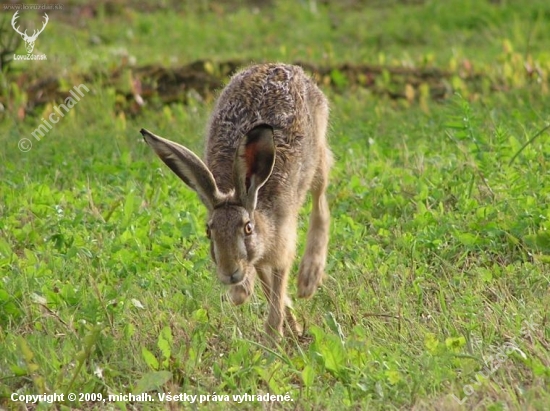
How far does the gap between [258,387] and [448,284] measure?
1501mm

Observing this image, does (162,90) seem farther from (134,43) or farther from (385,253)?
(385,253)

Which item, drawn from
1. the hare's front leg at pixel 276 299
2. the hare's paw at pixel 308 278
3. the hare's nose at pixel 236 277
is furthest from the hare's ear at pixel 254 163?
the hare's paw at pixel 308 278

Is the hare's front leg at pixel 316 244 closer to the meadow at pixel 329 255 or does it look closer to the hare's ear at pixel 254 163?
the meadow at pixel 329 255

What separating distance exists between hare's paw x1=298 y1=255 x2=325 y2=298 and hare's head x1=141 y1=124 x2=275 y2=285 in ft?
1.99

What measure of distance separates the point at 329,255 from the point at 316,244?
13 centimetres

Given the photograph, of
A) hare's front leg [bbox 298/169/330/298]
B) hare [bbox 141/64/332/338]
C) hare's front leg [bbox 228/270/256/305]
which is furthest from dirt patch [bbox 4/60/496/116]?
hare's front leg [bbox 228/270/256/305]

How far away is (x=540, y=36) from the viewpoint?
12.9m

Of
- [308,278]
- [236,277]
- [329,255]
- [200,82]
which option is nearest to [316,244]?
[329,255]

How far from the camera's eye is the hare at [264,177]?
5578 millimetres

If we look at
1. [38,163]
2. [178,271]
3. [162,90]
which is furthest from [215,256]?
Answer: [162,90]

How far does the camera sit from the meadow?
16.4ft

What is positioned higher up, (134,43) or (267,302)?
(267,302)

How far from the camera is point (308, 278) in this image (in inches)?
249

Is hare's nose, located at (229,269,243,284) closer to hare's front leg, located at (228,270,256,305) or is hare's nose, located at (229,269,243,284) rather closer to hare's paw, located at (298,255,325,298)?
hare's front leg, located at (228,270,256,305)
